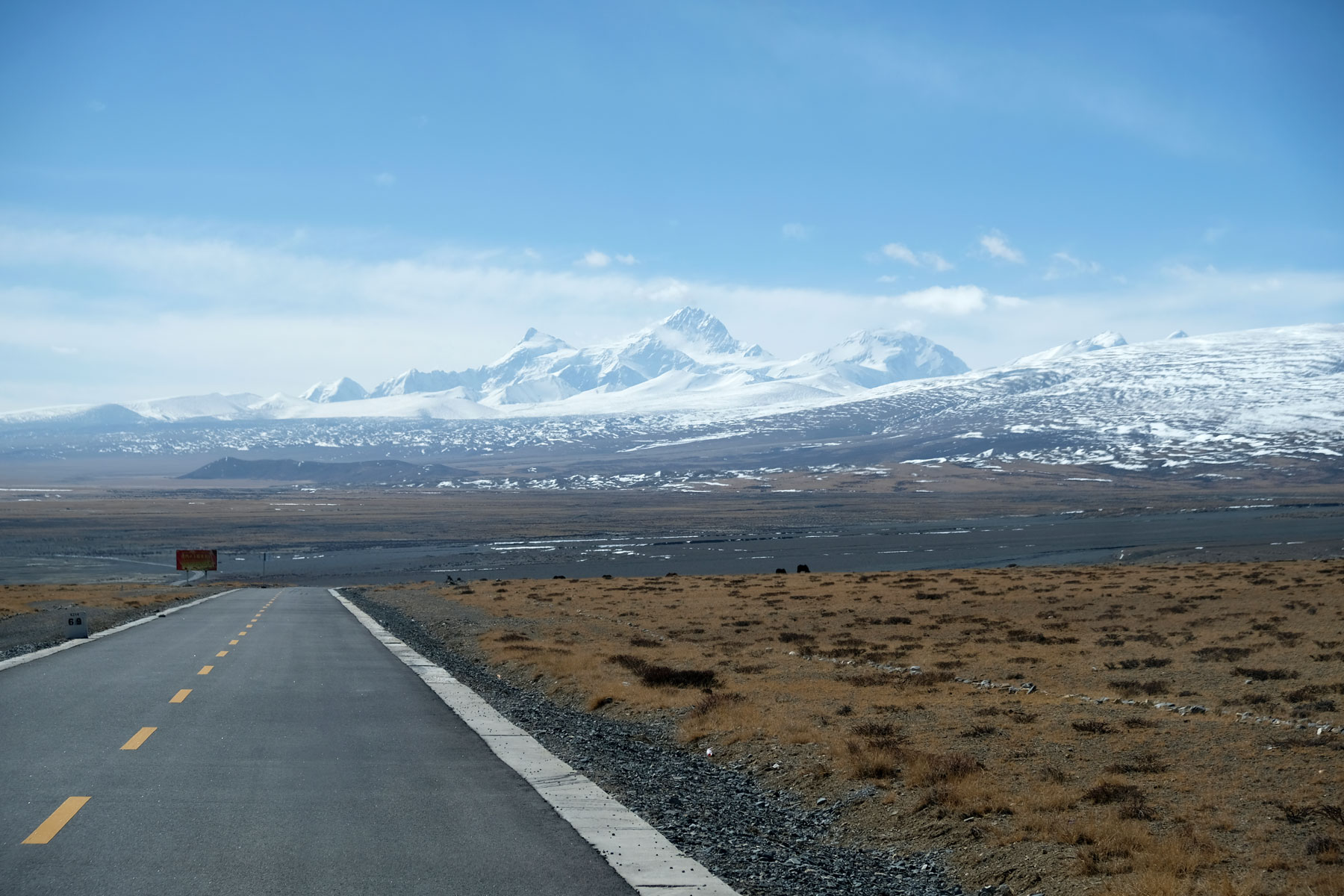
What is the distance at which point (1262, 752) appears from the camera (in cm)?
1179

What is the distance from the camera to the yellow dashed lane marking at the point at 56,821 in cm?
792

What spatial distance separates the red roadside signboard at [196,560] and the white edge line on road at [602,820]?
74938 millimetres

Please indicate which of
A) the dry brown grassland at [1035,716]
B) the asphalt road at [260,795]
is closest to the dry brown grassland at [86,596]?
the dry brown grassland at [1035,716]

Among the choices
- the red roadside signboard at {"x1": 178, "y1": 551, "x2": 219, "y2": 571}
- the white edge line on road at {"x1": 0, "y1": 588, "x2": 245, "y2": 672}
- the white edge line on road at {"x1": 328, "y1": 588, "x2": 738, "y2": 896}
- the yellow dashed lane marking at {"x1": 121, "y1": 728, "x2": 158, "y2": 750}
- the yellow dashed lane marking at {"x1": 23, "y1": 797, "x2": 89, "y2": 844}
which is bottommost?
the red roadside signboard at {"x1": 178, "y1": 551, "x2": 219, "y2": 571}

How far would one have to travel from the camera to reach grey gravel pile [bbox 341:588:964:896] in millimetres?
8383

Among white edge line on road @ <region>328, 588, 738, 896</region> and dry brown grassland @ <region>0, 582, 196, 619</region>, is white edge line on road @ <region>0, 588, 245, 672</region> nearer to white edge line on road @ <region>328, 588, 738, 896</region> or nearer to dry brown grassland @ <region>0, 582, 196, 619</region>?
dry brown grassland @ <region>0, 582, 196, 619</region>

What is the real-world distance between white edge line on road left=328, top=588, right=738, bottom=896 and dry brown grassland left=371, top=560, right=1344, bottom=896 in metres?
2.10

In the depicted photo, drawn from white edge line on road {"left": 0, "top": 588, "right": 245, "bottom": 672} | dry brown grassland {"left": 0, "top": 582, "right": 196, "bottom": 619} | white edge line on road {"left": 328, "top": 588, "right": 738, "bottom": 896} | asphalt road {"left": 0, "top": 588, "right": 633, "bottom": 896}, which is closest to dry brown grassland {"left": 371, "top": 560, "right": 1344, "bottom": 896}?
white edge line on road {"left": 328, "top": 588, "right": 738, "bottom": 896}

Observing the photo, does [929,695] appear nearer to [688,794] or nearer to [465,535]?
[688,794]

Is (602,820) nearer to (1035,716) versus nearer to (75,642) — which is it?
(1035,716)

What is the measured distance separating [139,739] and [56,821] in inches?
156

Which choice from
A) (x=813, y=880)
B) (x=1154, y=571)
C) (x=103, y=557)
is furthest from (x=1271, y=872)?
(x=103, y=557)

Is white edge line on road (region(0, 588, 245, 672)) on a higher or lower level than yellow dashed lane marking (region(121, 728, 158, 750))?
lower

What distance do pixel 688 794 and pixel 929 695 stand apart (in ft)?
27.1
